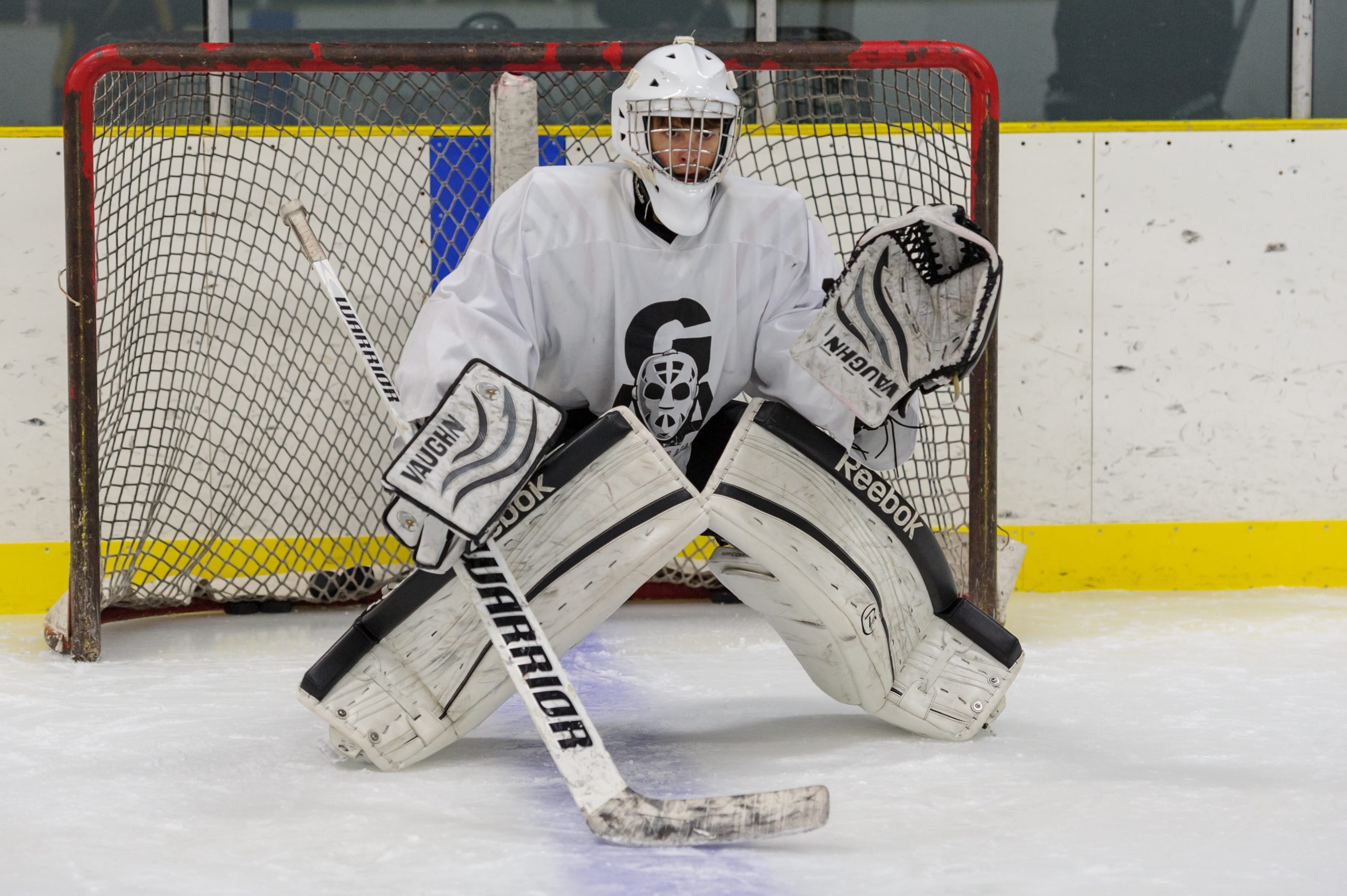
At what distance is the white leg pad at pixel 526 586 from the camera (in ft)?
5.78

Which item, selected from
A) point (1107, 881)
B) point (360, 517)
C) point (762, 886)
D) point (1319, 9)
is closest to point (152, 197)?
point (360, 517)

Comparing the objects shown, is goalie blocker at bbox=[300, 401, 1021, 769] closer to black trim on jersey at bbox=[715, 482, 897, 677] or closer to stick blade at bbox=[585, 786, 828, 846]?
black trim on jersey at bbox=[715, 482, 897, 677]

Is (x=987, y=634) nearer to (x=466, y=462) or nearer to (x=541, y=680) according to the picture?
(x=541, y=680)

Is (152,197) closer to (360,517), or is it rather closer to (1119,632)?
(360,517)

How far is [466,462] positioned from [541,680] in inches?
11.2

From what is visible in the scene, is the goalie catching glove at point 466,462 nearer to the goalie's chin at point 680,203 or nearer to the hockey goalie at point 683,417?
the hockey goalie at point 683,417

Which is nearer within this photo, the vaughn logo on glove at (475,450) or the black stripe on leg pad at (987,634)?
the vaughn logo on glove at (475,450)

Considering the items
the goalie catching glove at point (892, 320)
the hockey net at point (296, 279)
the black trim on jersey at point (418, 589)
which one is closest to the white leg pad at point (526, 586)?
the black trim on jersey at point (418, 589)

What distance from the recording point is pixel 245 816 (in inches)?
63.4

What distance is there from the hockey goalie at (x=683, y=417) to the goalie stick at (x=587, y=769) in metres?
0.07

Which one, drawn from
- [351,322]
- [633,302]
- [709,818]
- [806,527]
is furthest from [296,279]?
[709,818]

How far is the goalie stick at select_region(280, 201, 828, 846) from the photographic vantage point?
1.49m

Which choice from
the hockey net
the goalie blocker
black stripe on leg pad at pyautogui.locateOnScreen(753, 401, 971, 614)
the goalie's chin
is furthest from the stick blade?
the hockey net

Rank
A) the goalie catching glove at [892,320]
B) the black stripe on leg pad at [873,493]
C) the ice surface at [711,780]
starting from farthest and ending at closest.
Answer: the black stripe on leg pad at [873,493], the goalie catching glove at [892,320], the ice surface at [711,780]
